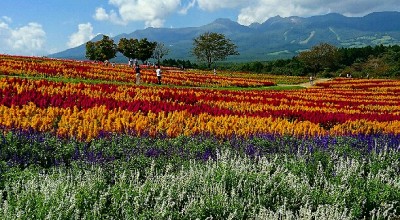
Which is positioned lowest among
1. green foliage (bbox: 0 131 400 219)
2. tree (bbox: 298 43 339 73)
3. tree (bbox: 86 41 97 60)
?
green foliage (bbox: 0 131 400 219)

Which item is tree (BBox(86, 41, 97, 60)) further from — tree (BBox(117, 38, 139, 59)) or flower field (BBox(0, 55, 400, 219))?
flower field (BBox(0, 55, 400, 219))

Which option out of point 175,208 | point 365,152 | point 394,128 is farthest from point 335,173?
point 394,128

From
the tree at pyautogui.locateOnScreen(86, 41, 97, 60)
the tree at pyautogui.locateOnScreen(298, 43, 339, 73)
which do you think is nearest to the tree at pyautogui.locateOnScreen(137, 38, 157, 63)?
the tree at pyautogui.locateOnScreen(86, 41, 97, 60)

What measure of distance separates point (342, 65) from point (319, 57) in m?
11.4

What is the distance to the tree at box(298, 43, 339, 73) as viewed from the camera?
92.2 meters

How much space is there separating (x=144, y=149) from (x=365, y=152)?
16.2ft

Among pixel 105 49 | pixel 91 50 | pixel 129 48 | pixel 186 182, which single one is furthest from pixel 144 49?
pixel 186 182

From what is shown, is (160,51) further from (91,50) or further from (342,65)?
(342,65)

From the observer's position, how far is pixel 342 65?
100 m

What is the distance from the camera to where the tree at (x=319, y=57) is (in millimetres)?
92188

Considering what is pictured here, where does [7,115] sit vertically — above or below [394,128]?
above

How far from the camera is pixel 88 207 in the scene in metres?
5.19

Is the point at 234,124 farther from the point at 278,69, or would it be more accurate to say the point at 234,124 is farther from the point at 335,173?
the point at 278,69

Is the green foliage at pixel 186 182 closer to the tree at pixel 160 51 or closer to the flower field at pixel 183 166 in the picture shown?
the flower field at pixel 183 166
